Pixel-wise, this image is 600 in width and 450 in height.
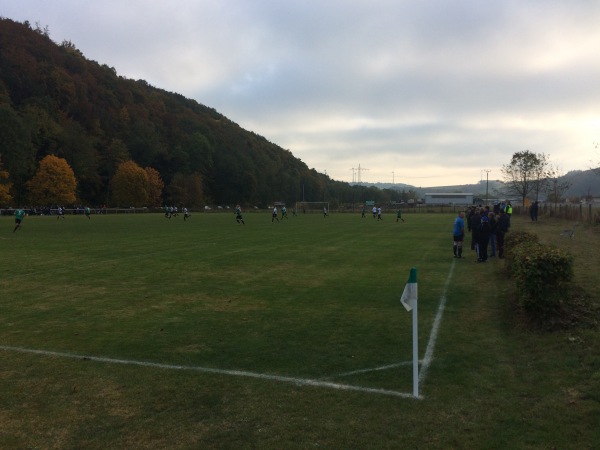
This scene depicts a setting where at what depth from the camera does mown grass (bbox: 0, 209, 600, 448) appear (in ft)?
13.8

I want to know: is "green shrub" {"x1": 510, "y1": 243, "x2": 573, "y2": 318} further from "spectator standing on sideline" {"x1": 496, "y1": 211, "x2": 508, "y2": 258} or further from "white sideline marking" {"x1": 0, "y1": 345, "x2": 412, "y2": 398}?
"spectator standing on sideline" {"x1": 496, "y1": 211, "x2": 508, "y2": 258}

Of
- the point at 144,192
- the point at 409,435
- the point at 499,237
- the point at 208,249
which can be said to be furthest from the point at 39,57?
the point at 409,435

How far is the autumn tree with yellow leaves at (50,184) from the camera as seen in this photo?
81938 mm

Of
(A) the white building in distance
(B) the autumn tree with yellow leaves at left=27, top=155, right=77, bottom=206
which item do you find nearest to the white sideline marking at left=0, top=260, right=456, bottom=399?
(B) the autumn tree with yellow leaves at left=27, top=155, right=77, bottom=206

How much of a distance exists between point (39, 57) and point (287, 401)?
456ft

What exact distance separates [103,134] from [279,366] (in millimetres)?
124999

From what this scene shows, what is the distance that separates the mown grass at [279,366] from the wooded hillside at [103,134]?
269ft

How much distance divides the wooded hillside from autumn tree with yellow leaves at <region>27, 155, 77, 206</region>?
2313mm

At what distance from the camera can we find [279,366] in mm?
5840

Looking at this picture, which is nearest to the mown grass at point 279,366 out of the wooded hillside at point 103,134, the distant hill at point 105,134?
the distant hill at point 105,134

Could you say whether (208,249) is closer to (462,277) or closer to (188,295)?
(188,295)

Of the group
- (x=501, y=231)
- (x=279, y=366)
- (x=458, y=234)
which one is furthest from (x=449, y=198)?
(x=279, y=366)

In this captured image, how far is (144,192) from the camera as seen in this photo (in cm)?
9875

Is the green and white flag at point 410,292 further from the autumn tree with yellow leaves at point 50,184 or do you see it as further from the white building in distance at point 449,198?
the white building in distance at point 449,198
